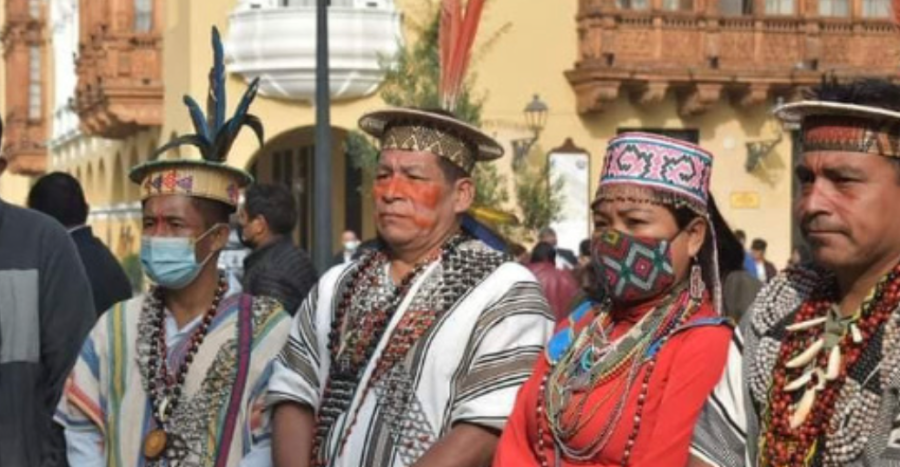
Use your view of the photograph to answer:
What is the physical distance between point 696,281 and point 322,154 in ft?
35.9

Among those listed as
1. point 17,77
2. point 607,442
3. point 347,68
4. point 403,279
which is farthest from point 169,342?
point 17,77

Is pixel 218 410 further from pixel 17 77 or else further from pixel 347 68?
pixel 17 77

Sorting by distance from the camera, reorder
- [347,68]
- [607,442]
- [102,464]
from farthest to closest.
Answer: [347,68]
[102,464]
[607,442]

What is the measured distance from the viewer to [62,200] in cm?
925

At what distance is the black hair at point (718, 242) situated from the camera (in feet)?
16.9

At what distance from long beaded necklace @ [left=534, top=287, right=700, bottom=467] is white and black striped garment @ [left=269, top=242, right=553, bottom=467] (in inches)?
16.7

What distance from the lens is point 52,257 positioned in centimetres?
638

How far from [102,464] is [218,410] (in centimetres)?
38

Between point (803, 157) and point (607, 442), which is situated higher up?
point (803, 157)

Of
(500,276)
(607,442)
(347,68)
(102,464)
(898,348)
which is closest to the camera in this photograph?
(898,348)

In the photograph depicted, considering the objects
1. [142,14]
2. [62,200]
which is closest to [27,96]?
[142,14]

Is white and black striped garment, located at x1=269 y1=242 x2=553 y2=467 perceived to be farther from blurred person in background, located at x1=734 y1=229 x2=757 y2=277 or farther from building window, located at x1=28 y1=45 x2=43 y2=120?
building window, located at x1=28 y1=45 x2=43 y2=120

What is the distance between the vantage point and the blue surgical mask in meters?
6.22

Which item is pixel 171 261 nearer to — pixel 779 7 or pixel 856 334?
pixel 856 334
